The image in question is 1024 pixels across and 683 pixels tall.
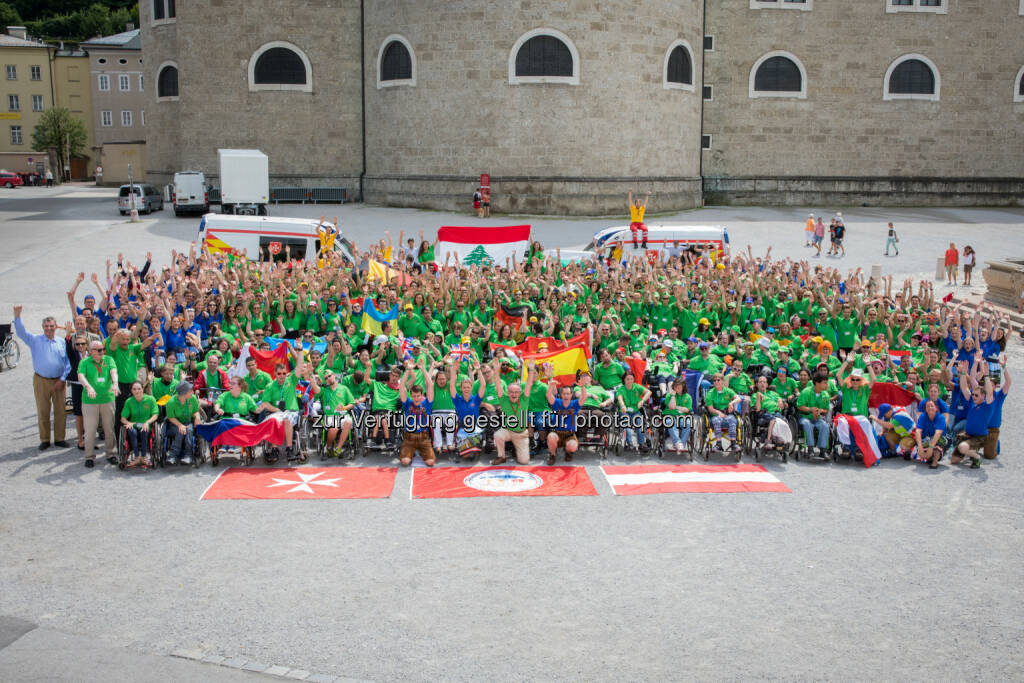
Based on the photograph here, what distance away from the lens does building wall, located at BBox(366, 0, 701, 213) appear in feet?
115

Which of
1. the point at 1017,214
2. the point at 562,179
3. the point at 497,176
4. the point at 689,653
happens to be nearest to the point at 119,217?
the point at 497,176

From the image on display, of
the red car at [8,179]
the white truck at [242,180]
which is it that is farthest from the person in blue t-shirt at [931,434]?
the red car at [8,179]

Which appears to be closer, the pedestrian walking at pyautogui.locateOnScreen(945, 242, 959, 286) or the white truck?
the pedestrian walking at pyautogui.locateOnScreen(945, 242, 959, 286)

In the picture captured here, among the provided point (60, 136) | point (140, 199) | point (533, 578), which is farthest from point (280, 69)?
point (60, 136)

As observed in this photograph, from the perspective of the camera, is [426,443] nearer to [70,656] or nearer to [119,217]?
[70,656]

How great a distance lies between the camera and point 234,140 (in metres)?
40.8

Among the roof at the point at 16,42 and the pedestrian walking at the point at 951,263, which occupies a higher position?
the roof at the point at 16,42

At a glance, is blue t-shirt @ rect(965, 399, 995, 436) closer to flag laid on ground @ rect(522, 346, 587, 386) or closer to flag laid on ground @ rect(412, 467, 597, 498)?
flag laid on ground @ rect(412, 467, 597, 498)

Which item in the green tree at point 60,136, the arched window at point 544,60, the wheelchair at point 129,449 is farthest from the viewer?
the green tree at point 60,136

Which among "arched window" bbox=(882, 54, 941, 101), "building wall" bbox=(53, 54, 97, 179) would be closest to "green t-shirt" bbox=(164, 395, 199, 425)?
"arched window" bbox=(882, 54, 941, 101)

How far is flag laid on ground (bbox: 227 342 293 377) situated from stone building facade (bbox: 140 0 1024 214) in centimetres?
2402

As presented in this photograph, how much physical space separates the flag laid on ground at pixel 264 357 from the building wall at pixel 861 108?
3178cm

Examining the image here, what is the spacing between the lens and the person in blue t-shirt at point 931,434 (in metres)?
11.5

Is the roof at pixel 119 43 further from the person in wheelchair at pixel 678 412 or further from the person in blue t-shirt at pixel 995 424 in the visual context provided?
the person in blue t-shirt at pixel 995 424
